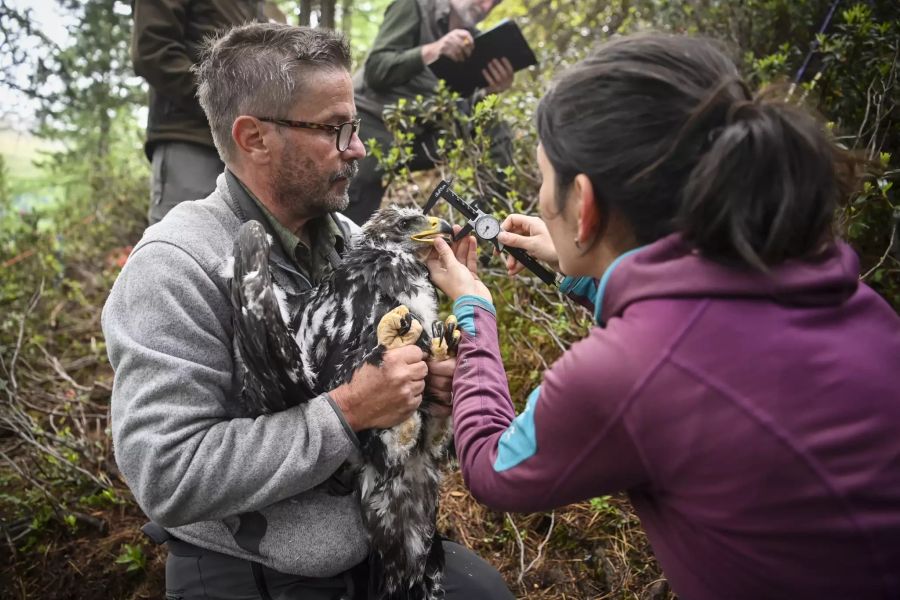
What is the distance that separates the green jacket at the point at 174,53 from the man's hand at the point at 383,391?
9.07 ft

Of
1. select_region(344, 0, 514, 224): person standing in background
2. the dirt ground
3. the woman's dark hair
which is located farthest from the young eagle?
select_region(344, 0, 514, 224): person standing in background

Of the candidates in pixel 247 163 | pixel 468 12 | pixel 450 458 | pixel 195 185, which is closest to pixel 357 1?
pixel 468 12

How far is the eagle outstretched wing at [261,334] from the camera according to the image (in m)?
1.91

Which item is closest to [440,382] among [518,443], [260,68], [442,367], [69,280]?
[442,367]

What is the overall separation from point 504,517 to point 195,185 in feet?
9.83

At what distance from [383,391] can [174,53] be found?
321 centimetres

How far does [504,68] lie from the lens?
17.0 ft

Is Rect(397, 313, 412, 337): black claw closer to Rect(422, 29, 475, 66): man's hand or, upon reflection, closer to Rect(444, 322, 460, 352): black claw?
Rect(444, 322, 460, 352): black claw

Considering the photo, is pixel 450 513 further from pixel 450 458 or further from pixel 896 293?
pixel 896 293

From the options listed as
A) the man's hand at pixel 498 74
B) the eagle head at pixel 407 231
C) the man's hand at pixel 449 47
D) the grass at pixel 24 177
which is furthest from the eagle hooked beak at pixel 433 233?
the grass at pixel 24 177

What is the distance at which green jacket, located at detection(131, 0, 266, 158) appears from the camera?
13.4 feet

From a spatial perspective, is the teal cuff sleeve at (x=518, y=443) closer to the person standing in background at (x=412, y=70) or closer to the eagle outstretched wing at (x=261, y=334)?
the eagle outstretched wing at (x=261, y=334)

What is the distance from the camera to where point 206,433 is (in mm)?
2045

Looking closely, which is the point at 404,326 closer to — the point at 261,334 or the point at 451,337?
the point at 451,337
